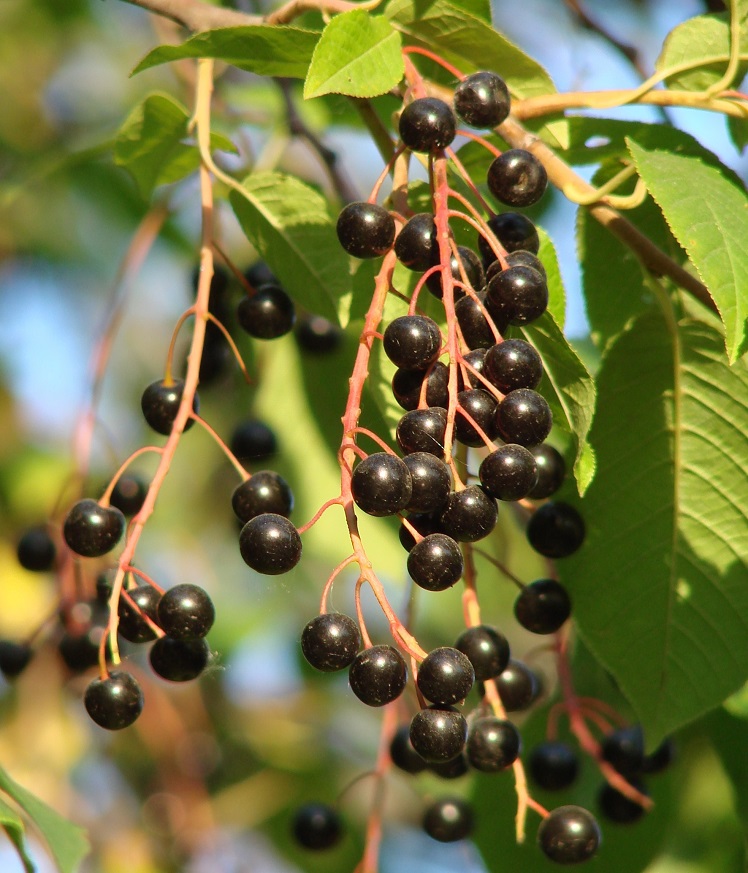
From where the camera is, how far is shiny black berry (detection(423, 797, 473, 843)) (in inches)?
69.1

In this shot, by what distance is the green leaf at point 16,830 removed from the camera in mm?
1145

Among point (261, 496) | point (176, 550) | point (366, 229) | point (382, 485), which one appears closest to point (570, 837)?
point (261, 496)

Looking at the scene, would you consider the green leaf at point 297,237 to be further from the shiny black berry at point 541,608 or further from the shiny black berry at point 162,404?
the shiny black berry at point 541,608

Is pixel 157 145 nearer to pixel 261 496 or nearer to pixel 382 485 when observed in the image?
pixel 261 496

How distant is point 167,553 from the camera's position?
336 cm

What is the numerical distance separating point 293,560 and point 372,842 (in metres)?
0.75

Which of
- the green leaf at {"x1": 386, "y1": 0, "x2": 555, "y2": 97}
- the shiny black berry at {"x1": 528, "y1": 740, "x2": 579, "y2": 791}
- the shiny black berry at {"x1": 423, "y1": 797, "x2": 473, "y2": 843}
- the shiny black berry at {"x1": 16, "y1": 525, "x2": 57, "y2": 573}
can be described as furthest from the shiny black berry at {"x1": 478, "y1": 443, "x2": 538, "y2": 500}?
the shiny black berry at {"x1": 16, "y1": 525, "x2": 57, "y2": 573}

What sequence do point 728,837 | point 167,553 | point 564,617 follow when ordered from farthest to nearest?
point 167,553 → point 728,837 → point 564,617

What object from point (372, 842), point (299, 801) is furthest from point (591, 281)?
point (299, 801)

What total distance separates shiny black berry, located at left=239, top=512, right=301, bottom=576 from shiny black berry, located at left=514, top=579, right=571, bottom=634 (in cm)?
46

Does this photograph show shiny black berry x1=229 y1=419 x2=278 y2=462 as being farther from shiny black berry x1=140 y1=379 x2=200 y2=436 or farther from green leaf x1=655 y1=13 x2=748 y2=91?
green leaf x1=655 y1=13 x2=748 y2=91

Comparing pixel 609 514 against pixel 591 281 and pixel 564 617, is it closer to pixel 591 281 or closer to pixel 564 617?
pixel 564 617

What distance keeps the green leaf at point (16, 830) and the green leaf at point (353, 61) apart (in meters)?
0.81

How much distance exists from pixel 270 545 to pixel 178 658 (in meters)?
0.27
